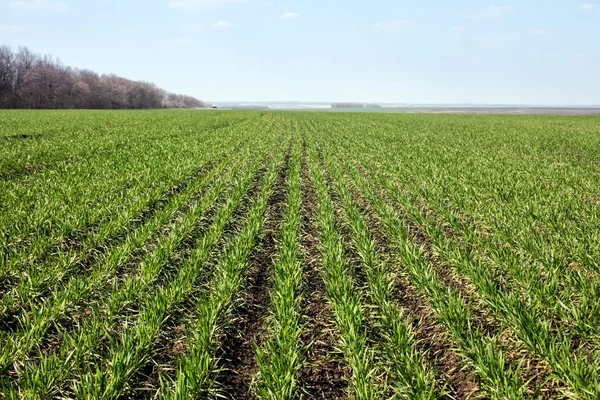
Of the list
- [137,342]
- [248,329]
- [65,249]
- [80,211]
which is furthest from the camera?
[80,211]

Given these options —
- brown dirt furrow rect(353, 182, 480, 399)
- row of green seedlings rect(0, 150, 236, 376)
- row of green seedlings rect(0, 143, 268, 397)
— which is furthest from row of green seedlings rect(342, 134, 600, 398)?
row of green seedlings rect(0, 150, 236, 376)

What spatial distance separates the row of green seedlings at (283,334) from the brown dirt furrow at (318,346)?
107 millimetres

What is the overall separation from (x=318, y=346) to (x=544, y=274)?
3.70 m

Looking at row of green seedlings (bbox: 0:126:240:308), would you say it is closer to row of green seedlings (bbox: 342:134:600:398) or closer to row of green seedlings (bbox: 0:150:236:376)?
row of green seedlings (bbox: 0:150:236:376)

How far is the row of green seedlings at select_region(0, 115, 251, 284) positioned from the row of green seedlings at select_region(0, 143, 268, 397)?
3.56 feet

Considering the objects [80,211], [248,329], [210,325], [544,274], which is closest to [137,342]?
[210,325]

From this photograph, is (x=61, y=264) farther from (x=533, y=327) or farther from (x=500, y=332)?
(x=533, y=327)

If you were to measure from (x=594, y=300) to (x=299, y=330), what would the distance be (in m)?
3.40

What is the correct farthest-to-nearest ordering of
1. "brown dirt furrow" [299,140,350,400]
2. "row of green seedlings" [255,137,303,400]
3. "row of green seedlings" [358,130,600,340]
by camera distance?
"row of green seedlings" [358,130,600,340] < "brown dirt furrow" [299,140,350,400] < "row of green seedlings" [255,137,303,400]

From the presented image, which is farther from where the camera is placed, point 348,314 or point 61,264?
point 61,264

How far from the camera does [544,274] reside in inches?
222

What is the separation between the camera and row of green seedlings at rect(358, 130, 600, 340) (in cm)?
426

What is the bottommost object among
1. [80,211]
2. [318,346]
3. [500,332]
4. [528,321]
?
[318,346]

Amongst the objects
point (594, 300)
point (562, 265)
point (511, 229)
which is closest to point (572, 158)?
point (511, 229)
